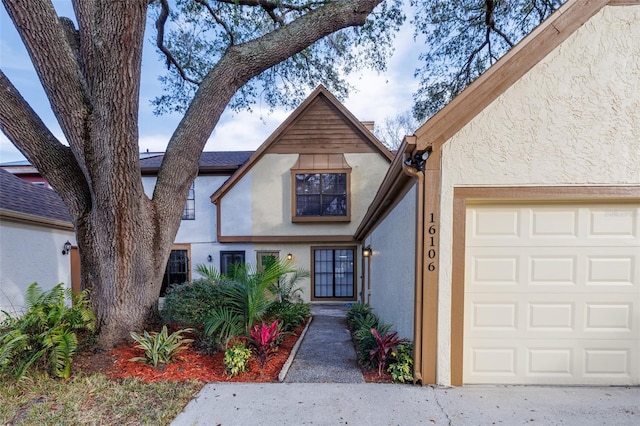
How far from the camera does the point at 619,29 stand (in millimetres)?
3359

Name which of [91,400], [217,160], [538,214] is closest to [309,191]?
[217,160]

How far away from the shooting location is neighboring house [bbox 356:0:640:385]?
3.38m

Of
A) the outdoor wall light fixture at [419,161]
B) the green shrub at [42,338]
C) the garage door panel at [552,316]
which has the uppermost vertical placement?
the outdoor wall light fixture at [419,161]

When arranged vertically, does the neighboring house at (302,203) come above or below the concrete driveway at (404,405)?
above

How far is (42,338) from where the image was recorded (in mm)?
3750

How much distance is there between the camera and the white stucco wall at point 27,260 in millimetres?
7043

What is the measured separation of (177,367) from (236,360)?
0.90m

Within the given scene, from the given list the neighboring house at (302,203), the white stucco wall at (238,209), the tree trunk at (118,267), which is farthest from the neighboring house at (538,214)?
the white stucco wall at (238,209)

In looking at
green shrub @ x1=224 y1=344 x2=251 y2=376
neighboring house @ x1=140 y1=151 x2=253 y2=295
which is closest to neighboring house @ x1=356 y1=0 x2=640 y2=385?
green shrub @ x1=224 y1=344 x2=251 y2=376

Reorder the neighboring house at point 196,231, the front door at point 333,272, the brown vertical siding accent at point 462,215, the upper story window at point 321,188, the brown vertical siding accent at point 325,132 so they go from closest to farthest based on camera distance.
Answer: the brown vertical siding accent at point 462,215
the upper story window at point 321,188
the brown vertical siding accent at point 325,132
the front door at point 333,272
the neighboring house at point 196,231

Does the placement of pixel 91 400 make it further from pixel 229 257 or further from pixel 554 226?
pixel 229 257

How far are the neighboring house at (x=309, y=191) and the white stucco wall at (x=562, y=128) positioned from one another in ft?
22.8

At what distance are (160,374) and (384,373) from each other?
2.99 m

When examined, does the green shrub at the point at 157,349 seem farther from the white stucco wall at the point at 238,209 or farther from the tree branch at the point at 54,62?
the white stucco wall at the point at 238,209
